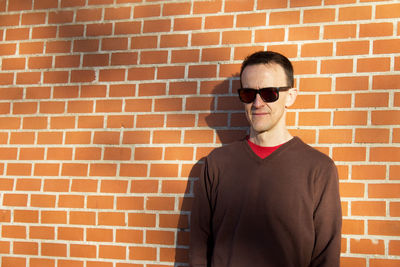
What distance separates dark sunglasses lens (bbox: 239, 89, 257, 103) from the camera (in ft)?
7.08

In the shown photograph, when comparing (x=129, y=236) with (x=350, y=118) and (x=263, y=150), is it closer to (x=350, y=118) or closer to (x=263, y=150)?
(x=263, y=150)

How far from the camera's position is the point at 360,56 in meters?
2.41

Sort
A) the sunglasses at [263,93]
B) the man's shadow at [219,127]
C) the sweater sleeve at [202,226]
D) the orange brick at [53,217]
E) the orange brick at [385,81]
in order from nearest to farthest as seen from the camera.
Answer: the sunglasses at [263,93] → the sweater sleeve at [202,226] → the orange brick at [385,81] → the man's shadow at [219,127] → the orange brick at [53,217]

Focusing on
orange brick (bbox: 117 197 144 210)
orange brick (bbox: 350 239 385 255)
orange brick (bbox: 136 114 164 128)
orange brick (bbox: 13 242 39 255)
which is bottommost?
orange brick (bbox: 13 242 39 255)

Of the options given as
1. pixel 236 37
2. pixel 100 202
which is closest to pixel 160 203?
pixel 100 202

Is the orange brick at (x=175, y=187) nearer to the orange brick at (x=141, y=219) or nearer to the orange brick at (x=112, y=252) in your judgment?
the orange brick at (x=141, y=219)

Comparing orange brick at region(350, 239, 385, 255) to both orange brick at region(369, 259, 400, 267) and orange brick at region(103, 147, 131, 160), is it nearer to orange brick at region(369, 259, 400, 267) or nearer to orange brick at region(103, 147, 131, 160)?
orange brick at region(369, 259, 400, 267)

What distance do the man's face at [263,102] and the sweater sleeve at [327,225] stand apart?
1.37 ft

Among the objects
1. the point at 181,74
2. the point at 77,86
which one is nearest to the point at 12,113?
the point at 77,86

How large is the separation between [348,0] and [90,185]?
6.78ft

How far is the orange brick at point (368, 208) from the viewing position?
2.30 m

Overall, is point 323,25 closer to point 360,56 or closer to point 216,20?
point 360,56

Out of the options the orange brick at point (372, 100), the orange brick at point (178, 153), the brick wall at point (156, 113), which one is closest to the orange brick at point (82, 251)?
the brick wall at point (156, 113)

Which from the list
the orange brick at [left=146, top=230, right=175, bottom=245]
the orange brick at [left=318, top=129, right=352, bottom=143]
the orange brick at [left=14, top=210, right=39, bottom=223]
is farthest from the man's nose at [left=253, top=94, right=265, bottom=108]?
the orange brick at [left=14, top=210, right=39, bottom=223]
